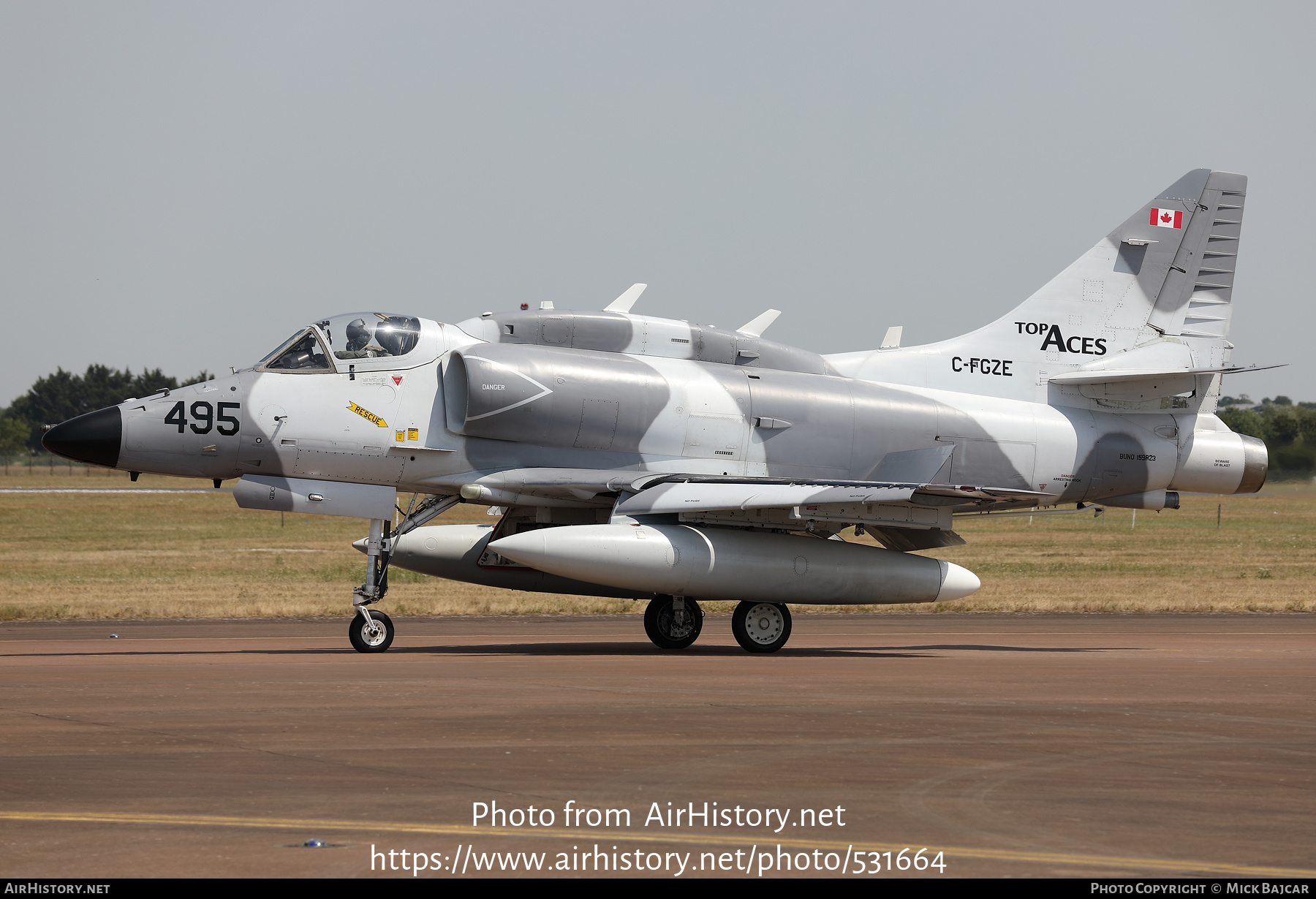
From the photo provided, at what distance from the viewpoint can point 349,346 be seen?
55.3 feet

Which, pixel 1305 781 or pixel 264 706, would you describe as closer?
pixel 1305 781

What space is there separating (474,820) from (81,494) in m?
68.9

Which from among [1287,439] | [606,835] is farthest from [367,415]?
[1287,439]

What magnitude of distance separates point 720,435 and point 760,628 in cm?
258

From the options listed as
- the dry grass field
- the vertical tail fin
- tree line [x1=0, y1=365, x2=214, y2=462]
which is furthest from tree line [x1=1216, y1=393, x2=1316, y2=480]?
tree line [x1=0, y1=365, x2=214, y2=462]

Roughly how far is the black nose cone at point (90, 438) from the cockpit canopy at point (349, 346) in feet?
6.09

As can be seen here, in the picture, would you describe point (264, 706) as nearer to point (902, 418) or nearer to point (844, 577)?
point (844, 577)

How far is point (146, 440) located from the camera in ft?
52.4

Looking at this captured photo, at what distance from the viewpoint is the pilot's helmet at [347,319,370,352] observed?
1686 centimetres

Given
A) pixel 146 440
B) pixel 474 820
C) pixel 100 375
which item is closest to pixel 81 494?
pixel 146 440

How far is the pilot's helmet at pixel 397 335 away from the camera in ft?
55.8

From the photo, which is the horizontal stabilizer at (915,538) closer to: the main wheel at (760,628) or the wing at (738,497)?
the wing at (738,497)

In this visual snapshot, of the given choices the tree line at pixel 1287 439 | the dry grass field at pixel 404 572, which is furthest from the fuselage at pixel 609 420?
the tree line at pixel 1287 439

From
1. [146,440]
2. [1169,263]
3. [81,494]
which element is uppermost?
[1169,263]
